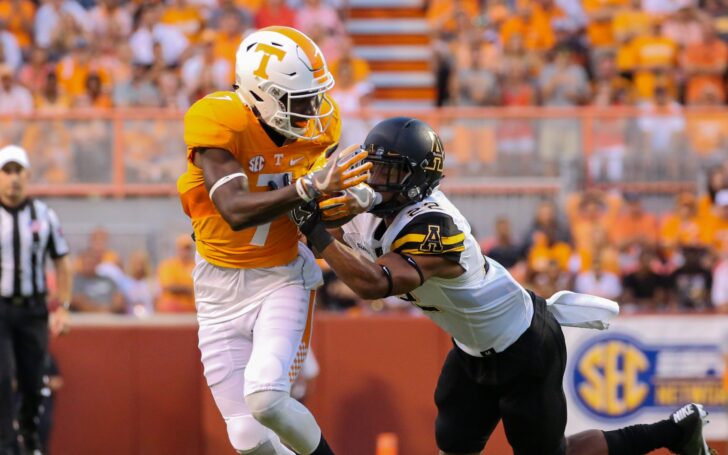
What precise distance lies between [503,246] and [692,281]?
1.56 metres

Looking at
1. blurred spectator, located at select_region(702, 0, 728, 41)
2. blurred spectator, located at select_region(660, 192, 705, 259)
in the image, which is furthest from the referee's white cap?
blurred spectator, located at select_region(702, 0, 728, 41)

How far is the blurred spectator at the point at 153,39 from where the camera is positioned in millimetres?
12656

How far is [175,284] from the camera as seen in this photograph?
1027 centimetres

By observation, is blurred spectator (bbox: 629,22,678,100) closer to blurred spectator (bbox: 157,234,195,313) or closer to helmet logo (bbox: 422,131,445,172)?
blurred spectator (bbox: 157,234,195,313)

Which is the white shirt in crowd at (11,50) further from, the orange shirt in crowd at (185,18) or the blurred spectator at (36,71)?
the orange shirt in crowd at (185,18)

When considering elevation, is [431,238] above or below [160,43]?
below

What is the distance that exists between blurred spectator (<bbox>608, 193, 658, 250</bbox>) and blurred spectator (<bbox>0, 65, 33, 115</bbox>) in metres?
5.47

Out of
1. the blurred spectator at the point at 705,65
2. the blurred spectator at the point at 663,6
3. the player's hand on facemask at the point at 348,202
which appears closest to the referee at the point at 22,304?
the player's hand on facemask at the point at 348,202

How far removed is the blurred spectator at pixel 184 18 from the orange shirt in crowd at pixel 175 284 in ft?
11.1

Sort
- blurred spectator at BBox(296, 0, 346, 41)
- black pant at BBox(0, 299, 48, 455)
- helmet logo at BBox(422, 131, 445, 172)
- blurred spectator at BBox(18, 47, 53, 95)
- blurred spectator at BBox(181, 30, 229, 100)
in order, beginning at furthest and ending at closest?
blurred spectator at BBox(296, 0, 346, 41)
blurred spectator at BBox(18, 47, 53, 95)
blurred spectator at BBox(181, 30, 229, 100)
black pant at BBox(0, 299, 48, 455)
helmet logo at BBox(422, 131, 445, 172)

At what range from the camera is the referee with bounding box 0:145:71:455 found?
8.00 metres

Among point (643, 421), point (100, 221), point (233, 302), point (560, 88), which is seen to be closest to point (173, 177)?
point (100, 221)

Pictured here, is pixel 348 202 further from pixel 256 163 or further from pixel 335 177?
pixel 256 163

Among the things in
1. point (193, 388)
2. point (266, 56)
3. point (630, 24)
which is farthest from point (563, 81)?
point (266, 56)
